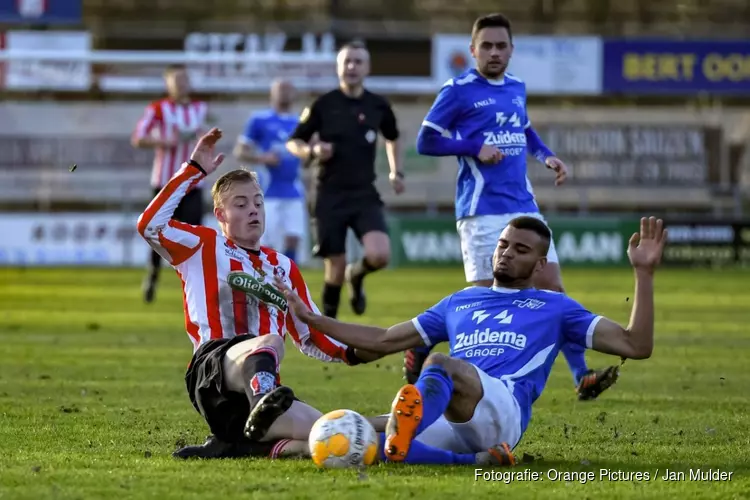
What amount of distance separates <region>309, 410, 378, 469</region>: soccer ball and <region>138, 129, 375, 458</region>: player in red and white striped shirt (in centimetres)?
33

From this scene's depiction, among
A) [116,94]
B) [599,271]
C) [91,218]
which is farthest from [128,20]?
[599,271]

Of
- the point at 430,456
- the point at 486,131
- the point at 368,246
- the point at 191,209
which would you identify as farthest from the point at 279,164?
the point at 430,456

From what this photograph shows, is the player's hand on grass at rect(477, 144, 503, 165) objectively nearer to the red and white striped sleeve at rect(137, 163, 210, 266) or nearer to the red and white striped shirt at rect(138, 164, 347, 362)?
the red and white striped shirt at rect(138, 164, 347, 362)

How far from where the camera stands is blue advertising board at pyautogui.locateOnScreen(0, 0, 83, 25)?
30359 millimetres

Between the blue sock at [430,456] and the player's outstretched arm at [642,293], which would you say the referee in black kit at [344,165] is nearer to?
the blue sock at [430,456]

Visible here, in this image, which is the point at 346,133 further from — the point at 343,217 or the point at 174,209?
the point at 174,209

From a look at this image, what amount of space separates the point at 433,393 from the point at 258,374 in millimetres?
716

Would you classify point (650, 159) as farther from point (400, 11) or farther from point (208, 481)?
point (208, 481)

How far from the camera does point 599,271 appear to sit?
87.6 feet

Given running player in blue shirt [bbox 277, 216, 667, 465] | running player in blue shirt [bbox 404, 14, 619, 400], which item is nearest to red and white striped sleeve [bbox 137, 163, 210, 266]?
running player in blue shirt [bbox 277, 216, 667, 465]

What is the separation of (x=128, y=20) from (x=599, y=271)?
1530cm

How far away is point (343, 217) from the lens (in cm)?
1238

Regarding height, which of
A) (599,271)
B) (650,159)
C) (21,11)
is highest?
(21,11)

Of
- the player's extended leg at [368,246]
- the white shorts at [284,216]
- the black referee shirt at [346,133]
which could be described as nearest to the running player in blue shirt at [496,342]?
the player's extended leg at [368,246]
